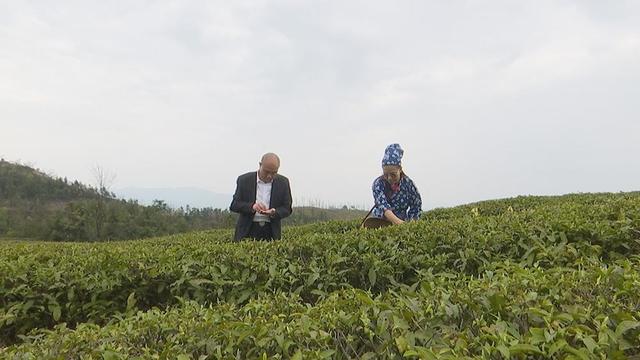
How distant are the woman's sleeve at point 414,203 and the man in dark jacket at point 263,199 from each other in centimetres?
136

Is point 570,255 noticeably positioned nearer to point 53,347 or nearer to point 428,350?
point 428,350

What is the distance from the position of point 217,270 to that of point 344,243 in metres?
1.01

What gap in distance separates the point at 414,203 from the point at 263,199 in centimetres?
170

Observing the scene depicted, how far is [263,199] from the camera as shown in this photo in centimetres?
599

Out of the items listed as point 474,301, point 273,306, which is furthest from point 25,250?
point 474,301

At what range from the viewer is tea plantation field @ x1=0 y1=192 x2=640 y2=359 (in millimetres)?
1888

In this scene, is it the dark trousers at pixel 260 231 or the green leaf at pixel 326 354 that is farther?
the dark trousers at pixel 260 231

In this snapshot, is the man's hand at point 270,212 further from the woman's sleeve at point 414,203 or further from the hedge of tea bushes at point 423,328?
the hedge of tea bushes at point 423,328

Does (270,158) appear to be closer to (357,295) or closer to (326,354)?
(357,295)

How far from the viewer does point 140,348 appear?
7.02ft

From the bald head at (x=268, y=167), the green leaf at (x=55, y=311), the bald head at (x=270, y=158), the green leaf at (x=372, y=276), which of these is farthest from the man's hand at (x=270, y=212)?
the green leaf at (x=55, y=311)

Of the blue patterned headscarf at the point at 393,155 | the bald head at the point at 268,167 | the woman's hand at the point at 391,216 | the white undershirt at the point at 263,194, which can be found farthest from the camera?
the white undershirt at the point at 263,194

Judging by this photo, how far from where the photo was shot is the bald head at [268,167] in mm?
5871

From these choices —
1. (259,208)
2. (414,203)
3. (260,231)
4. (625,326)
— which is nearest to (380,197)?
(414,203)
